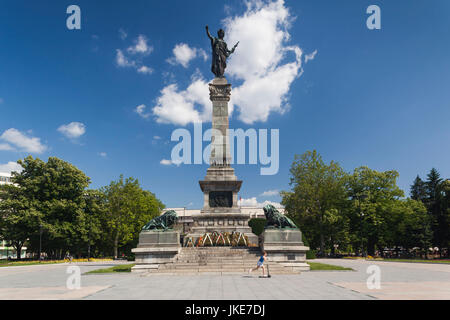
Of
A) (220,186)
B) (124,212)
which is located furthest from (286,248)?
(124,212)

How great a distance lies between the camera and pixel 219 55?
32438 millimetres

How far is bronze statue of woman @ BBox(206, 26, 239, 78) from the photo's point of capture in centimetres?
3228

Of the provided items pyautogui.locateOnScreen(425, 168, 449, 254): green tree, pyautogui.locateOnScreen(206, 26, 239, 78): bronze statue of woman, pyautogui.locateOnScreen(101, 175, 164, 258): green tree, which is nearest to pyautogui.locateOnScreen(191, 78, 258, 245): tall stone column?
pyautogui.locateOnScreen(206, 26, 239, 78): bronze statue of woman

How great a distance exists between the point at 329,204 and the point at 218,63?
93.8 feet

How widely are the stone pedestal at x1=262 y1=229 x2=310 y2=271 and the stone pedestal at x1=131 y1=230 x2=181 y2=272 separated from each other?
20.2 feet

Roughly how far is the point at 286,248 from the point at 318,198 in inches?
1146

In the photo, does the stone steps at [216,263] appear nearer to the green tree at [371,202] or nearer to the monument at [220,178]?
the monument at [220,178]

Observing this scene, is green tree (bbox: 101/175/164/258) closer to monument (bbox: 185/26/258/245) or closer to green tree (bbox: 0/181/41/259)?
green tree (bbox: 0/181/41/259)

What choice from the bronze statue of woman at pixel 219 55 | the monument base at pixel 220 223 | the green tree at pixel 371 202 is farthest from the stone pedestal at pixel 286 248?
the green tree at pixel 371 202

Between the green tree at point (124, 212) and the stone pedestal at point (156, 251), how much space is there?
3446 cm

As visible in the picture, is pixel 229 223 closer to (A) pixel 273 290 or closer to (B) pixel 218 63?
(A) pixel 273 290
